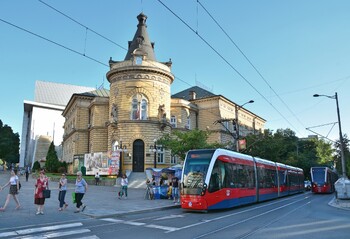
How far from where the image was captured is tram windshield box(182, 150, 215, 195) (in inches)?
658

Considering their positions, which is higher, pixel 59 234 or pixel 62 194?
pixel 62 194

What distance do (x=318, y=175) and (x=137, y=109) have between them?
2367 cm

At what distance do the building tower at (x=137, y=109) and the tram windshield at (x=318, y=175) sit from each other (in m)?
19.3

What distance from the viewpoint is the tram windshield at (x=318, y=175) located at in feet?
120

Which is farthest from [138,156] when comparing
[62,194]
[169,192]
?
[62,194]

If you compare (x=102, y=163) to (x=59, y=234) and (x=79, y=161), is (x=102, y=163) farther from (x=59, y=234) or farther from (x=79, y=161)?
(x=59, y=234)

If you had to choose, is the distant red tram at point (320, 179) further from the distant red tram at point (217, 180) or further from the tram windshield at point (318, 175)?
the distant red tram at point (217, 180)

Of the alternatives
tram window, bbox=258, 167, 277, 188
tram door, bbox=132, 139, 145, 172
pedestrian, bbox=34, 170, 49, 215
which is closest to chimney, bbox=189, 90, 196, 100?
tram door, bbox=132, 139, 145, 172

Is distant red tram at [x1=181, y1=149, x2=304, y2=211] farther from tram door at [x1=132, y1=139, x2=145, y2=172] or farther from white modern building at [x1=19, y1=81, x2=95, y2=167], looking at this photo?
white modern building at [x1=19, y1=81, x2=95, y2=167]

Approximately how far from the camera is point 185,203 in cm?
1694

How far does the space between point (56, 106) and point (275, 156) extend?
83.8 meters

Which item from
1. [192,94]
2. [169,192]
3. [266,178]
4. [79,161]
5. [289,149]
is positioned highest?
[192,94]

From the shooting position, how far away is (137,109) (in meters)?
46.0

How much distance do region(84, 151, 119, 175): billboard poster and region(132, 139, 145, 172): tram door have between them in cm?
360
